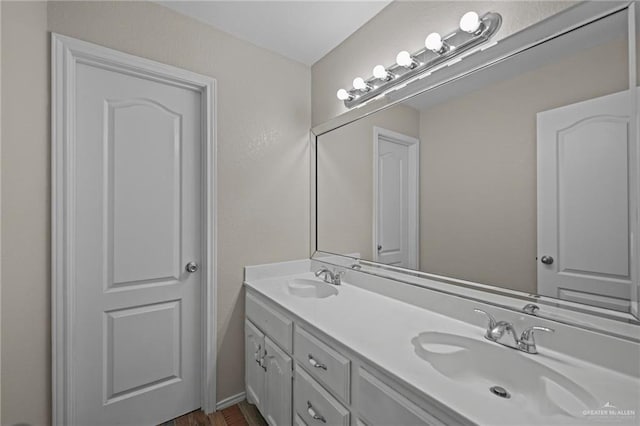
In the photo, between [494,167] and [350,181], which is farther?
[350,181]

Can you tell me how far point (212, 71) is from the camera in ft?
5.89

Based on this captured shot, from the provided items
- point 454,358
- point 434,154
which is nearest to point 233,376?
point 454,358

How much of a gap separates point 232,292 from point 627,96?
1.98 metres

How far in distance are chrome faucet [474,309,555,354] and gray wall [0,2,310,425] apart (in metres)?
1.37

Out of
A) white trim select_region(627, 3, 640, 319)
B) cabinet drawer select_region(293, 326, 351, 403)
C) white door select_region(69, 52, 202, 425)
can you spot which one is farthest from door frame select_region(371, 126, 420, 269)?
white door select_region(69, 52, 202, 425)

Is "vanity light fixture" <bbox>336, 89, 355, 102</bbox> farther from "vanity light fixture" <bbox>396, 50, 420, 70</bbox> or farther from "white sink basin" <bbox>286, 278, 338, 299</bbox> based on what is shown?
"white sink basin" <bbox>286, 278, 338, 299</bbox>

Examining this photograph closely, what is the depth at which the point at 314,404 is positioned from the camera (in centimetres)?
119

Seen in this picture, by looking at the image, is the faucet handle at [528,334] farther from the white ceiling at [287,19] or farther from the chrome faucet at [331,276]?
the white ceiling at [287,19]

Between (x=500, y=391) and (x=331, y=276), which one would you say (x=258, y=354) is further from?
(x=500, y=391)

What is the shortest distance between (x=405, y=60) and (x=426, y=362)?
4.31 feet

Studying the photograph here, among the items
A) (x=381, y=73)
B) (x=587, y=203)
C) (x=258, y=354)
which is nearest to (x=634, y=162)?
(x=587, y=203)

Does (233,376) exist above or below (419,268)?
below

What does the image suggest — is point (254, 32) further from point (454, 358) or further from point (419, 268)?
point (454, 358)

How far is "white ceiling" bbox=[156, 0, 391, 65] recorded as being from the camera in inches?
63.7
